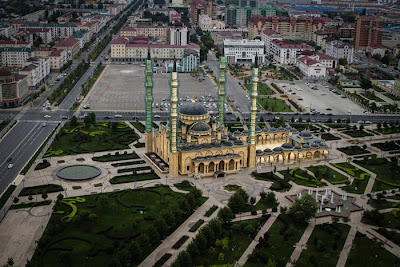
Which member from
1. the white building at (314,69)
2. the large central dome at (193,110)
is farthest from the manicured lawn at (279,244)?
the white building at (314,69)

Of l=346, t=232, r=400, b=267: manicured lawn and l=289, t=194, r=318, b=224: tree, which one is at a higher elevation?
l=289, t=194, r=318, b=224: tree

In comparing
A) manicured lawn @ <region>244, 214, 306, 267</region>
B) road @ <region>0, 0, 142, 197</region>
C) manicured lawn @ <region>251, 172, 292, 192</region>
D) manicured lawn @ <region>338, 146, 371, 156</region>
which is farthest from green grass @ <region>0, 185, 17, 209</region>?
manicured lawn @ <region>338, 146, 371, 156</region>

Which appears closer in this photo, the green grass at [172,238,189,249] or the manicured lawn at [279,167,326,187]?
the green grass at [172,238,189,249]

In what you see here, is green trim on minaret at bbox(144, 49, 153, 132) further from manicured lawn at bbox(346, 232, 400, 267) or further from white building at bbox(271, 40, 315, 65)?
white building at bbox(271, 40, 315, 65)

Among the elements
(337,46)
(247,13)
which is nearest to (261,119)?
(337,46)

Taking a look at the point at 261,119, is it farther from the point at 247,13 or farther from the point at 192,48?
the point at 247,13

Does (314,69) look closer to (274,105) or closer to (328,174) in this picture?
(274,105)
